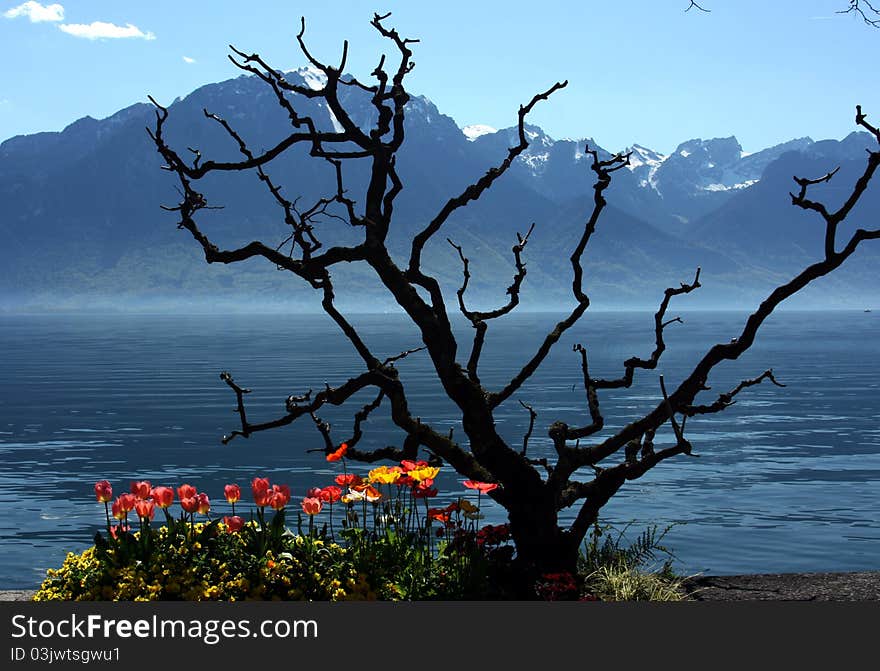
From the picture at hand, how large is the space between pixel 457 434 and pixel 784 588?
40.9 meters

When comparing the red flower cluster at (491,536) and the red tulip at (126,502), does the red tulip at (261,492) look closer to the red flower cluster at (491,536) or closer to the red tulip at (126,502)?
the red tulip at (126,502)

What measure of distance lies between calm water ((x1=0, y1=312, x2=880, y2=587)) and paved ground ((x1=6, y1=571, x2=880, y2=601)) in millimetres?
11059

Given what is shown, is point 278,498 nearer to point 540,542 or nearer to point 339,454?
point 339,454

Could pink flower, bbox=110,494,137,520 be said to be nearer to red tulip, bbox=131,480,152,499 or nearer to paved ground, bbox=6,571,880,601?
red tulip, bbox=131,480,152,499

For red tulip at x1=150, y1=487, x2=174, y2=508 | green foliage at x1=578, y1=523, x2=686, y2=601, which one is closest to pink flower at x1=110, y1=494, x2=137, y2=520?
red tulip at x1=150, y1=487, x2=174, y2=508

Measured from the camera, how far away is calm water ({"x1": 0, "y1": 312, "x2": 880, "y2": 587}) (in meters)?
27.8

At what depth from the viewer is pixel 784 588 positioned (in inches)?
474

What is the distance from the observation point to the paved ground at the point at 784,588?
1152cm

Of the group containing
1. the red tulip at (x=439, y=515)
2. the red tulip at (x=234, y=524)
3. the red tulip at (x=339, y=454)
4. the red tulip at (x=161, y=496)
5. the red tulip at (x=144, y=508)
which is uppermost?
the red tulip at (x=339, y=454)

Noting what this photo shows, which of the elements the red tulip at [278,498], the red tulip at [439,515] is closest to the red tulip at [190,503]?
the red tulip at [278,498]

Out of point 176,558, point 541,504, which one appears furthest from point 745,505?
point 176,558

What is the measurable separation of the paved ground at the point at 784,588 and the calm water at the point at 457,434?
11059mm

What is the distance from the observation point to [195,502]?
32.6 feet

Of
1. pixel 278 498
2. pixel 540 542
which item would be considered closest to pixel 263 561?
pixel 278 498
